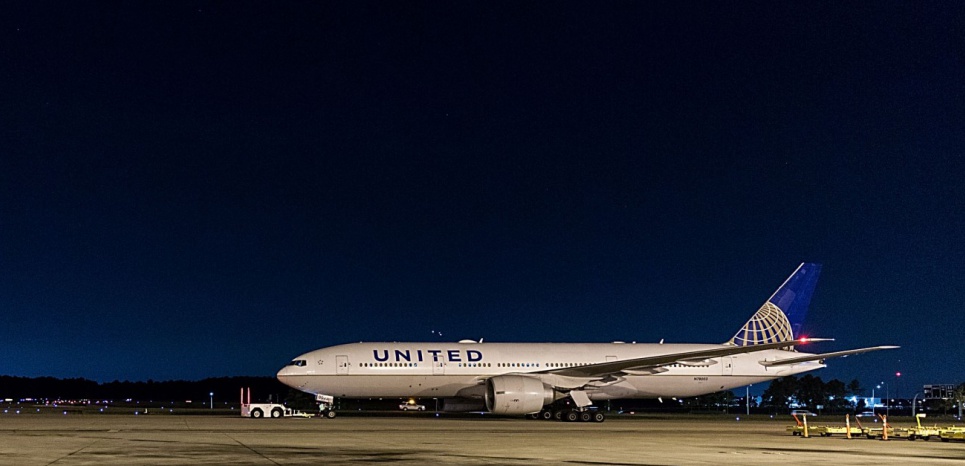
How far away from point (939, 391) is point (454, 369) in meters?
82.3

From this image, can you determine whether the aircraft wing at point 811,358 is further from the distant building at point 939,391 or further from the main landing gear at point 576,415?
the distant building at point 939,391

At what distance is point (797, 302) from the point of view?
45344 mm

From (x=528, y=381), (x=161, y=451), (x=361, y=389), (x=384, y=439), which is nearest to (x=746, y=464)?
(x=384, y=439)

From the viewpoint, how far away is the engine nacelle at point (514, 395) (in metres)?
36.2

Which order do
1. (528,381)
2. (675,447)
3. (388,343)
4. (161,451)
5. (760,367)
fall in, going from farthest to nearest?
(760,367), (388,343), (528,381), (675,447), (161,451)

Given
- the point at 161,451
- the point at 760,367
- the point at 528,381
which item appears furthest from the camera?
the point at 760,367

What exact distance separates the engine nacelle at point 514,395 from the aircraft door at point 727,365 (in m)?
9.76

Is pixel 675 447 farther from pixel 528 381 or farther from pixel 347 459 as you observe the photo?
pixel 528 381

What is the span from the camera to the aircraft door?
42.7 meters

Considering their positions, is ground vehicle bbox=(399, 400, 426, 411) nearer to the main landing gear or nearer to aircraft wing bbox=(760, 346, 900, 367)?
the main landing gear

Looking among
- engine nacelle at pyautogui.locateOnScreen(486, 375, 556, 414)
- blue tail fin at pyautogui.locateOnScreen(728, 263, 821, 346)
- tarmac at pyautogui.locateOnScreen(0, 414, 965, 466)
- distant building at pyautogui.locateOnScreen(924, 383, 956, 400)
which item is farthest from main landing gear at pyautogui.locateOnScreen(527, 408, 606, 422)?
distant building at pyautogui.locateOnScreen(924, 383, 956, 400)

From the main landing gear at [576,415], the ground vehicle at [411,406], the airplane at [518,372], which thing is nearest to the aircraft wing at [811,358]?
the airplane at [518,372]

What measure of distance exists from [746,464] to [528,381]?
20271mm

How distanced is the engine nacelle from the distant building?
68.6 meters
